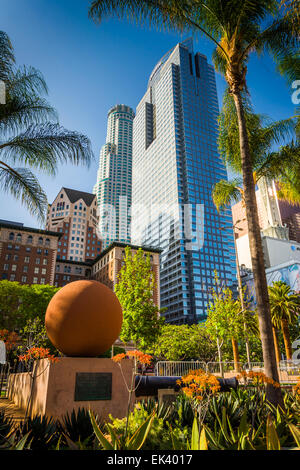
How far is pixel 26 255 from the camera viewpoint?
8381cm

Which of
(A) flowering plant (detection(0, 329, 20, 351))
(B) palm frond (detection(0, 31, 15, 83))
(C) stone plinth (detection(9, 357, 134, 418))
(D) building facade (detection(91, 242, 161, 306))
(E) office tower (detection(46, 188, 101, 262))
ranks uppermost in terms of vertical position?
(E) office tower (detection(46, 188, 101, 262))

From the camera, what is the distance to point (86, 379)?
7.94 m

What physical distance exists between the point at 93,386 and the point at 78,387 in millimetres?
398

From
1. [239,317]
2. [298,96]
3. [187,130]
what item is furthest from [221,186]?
[187,130]

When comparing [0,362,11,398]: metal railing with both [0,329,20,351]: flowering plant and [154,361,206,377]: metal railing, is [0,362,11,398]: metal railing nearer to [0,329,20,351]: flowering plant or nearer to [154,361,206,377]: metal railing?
[0,329,20,351]: flowering plant

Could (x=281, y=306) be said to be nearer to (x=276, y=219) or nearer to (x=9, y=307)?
(x=9, y=307)

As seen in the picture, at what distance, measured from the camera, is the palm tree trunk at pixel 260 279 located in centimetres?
794

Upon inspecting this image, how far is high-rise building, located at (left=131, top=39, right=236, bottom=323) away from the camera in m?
122

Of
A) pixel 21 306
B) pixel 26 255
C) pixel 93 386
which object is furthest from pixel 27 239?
pixel 93 386

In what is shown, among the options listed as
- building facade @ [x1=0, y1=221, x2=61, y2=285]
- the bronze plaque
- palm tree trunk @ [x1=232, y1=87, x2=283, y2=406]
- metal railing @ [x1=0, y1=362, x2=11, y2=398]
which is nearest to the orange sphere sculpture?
the bronze plaque

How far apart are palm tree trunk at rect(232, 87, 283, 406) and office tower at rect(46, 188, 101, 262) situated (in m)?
112
